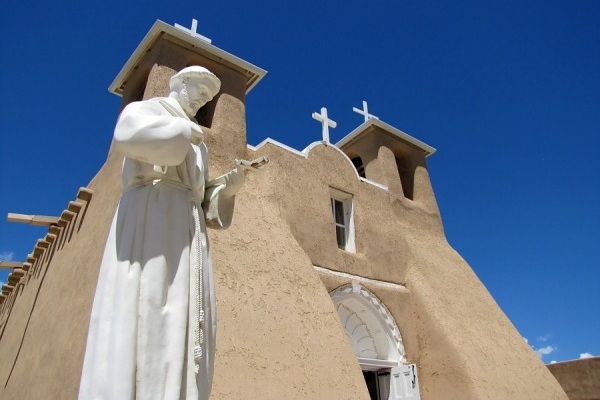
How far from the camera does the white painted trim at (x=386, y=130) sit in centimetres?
1166

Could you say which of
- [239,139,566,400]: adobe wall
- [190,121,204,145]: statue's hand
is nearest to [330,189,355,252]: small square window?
[239,139,566,400]: adobe wall

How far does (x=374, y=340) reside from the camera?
870cm

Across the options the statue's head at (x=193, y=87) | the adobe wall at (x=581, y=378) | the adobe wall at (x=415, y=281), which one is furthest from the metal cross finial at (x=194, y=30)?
the adobe wall at (x=581, y=378)

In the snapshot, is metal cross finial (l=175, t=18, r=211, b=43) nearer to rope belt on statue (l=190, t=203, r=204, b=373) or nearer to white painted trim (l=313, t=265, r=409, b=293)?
white painted trim (l=313, t=265, r=409, b=293)

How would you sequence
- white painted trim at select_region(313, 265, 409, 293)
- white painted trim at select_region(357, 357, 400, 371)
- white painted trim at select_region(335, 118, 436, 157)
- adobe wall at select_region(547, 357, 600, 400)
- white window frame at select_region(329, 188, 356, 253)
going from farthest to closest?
1. white painted trim at select_region(335, 118, 436, 157)
2. adobe wall at select_region(547, 357, 600, 400)
3. white window frame at select_region(329, 188, 356, 253)
4. white painted trim at select_region(357, 357, 400, 371)
5. white painted trim at select_region(313, 265, 409, 293)

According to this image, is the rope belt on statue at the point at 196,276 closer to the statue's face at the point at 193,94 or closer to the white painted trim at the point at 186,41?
the statue's face at the point at 193,94

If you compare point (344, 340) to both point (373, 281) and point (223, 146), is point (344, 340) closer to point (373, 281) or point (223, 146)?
point (373, 281)

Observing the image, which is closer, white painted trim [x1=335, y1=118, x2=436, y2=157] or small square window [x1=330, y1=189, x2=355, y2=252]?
small square window [x1=330, y1=189, x2=355, y2=252]

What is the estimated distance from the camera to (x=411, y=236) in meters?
10.5

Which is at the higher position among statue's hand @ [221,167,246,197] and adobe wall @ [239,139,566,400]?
adobe wall @ [239,139,566,400]

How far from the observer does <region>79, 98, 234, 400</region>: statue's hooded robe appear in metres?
2.07

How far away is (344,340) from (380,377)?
2.48 m

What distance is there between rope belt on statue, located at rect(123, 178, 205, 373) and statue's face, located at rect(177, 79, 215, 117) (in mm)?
541

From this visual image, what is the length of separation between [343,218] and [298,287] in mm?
3049
